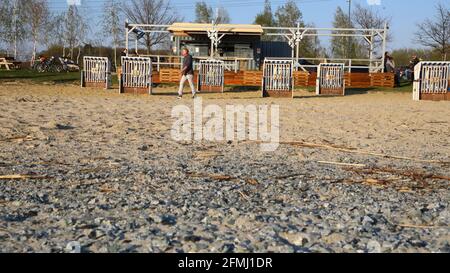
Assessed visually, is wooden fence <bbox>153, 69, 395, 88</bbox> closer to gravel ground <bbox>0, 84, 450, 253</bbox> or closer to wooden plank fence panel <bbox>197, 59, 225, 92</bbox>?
wooden plank fence panel <bbox>197, 59, 225, 92</bbox>

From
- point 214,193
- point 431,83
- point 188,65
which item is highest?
point 188,65

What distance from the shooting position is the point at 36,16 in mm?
41344

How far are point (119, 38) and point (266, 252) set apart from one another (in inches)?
1679

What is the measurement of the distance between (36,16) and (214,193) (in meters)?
41.2

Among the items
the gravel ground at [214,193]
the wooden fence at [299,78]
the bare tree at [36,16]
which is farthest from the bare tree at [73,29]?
the gravel ground at [214,193]

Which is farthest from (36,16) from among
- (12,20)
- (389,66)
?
(389,66)

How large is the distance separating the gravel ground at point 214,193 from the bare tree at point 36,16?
3572 cm

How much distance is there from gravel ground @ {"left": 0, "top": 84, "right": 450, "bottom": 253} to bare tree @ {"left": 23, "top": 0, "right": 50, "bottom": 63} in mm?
35715


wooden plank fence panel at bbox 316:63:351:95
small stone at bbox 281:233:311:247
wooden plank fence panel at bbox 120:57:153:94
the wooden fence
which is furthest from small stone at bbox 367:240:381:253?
the wooden fence

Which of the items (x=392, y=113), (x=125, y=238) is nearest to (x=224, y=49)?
(x=392, y=113)

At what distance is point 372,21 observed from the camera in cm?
4562

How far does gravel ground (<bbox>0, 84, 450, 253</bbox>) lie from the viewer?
317 cm

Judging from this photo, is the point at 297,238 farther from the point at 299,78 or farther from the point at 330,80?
the point at 299,78

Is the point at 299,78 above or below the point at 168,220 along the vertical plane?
above
